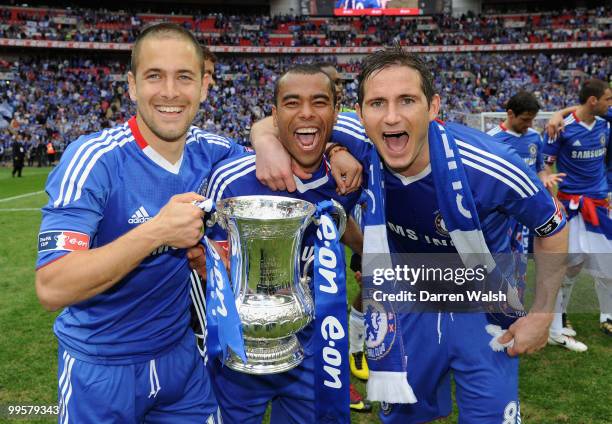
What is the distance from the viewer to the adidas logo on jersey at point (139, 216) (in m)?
2.07

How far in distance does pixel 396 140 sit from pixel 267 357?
1.08 m

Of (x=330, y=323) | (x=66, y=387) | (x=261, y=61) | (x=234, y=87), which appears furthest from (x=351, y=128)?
(x=261, y=61)

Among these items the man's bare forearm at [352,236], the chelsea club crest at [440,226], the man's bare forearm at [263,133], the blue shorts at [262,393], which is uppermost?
the man's bare forearm at [263,133]

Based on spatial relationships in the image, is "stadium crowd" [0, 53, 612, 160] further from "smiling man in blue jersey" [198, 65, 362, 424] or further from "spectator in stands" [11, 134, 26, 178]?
"smiling man in blue jersey" [198, 65, 362, 424]

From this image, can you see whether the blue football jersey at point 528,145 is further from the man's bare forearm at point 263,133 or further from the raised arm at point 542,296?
the man's bare forearm at point 263,133

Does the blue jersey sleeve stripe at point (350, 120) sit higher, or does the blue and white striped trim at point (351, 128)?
the blue jersey sleeve stripe at point (350, 120)

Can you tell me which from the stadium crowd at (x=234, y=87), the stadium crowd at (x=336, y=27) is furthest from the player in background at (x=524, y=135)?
the stadium crowd at (x=336, y=27)

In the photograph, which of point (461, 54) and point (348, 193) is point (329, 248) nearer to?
point (348, 193)

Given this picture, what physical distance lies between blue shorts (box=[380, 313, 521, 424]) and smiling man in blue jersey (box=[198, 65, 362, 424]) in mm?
529

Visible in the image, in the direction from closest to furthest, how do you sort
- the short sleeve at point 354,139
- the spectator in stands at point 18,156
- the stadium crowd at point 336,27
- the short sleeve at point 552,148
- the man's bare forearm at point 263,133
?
1. the man's bare forearm at point 263,133
2. the short sleeve at point 354,139
3. the short sleeve at point 552,148
4. the spectator in stands at point 18,156
5. the stadium crowd at point 336,27

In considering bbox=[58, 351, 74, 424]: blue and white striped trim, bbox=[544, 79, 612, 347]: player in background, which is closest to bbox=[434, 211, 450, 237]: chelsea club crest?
bbox=[58, 351, 74, 424]: blue and white striped trim

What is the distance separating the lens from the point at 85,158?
1985 mm

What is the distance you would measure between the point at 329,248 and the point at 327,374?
19.4 inches

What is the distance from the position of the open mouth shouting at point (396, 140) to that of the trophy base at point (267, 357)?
0.93 m
